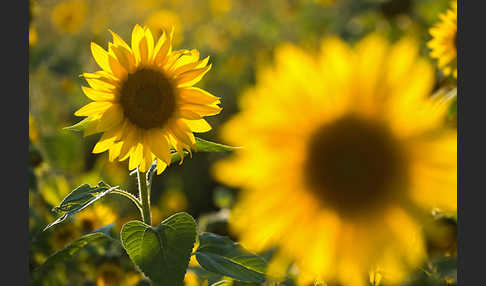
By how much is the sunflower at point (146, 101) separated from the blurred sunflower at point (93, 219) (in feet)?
1.71

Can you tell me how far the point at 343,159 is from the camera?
0.53 metres

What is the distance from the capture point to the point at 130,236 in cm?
71

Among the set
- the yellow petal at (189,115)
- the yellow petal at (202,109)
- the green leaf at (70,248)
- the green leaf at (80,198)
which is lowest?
the green leaf at (70,248)

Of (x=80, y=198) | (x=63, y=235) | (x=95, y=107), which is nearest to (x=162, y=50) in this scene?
(x=95, y=107)

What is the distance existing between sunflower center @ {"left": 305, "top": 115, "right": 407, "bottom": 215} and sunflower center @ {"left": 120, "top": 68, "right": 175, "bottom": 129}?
334 millimetres

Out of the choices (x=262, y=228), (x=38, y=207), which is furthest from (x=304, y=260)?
(x=38, y=207)

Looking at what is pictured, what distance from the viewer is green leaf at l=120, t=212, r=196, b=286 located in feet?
2.20

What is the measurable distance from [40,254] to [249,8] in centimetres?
292

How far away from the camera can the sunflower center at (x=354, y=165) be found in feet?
1.69

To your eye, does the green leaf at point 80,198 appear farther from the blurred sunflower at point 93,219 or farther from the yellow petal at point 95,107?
the blurred sunflower at point 93,219

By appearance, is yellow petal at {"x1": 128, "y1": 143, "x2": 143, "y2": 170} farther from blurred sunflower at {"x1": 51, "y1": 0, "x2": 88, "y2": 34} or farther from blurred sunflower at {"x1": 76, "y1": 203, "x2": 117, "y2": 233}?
blurred sunflower at {"x1": 51, "y1": 0, "x2": 88, "y2": 34}

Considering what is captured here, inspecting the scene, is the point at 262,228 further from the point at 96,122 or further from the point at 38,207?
the point at 38,207

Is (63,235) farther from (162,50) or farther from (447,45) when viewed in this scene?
(447,45)

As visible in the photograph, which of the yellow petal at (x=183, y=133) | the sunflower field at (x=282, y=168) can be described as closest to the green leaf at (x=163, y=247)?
the sunflower field at (x=282, y=168)
